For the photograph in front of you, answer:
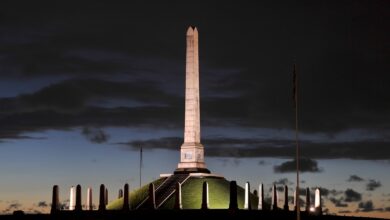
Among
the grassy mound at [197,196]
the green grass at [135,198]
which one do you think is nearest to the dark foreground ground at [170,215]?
the grassy mound at [197,196]

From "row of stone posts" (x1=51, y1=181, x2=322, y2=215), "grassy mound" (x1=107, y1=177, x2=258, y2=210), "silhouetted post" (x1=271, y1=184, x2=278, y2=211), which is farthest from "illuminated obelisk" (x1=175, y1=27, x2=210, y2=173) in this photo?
"silhouetted post" (x1=271, y1=184, x2=278, y2=211)

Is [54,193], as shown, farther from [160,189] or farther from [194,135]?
[194,135]

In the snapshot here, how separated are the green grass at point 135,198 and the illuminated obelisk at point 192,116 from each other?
2.95m

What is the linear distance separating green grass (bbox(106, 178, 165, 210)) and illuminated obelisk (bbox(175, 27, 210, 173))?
295 centimetres

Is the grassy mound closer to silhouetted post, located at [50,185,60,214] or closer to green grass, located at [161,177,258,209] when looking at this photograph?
green grass, located at [161,177,258,209]

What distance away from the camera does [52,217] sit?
177ft

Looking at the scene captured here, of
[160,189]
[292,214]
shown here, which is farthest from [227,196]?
[292,214]

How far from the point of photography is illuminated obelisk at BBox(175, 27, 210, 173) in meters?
70.6

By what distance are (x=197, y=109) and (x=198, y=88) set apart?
6.00ft

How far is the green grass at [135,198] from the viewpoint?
65812 mm

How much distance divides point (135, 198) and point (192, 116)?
8699mm

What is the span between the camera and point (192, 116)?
70.8 meters

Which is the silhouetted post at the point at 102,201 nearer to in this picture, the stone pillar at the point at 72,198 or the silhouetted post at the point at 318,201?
the stone pillar at the point at 72,198

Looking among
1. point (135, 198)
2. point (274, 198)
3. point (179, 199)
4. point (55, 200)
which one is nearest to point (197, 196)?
point (135, 198)
